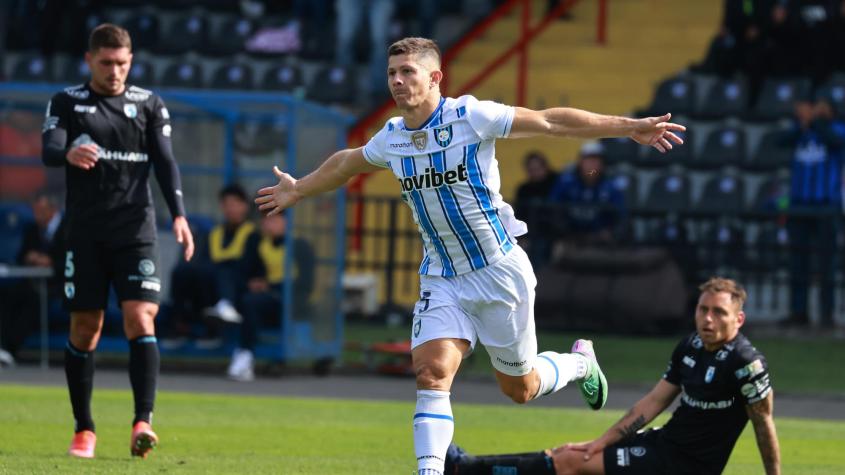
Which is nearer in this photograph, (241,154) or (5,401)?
(5,401)

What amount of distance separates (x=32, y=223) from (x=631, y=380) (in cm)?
627

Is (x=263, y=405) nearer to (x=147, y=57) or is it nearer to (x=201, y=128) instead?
(x=201, y=128)

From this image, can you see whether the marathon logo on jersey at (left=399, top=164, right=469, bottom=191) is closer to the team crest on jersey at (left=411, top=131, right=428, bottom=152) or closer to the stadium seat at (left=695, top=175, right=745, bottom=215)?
the team crest on jersey at (left=411, top=131, right=428, bottom=152)

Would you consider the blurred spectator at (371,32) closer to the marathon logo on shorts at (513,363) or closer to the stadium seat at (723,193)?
the stadium seat at (723,193)

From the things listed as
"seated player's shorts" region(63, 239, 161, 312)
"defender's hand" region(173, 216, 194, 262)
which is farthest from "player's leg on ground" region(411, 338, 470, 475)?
"seated player's shorts" region(63, 239, 161, 312)

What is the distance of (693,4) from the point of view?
24000 mm

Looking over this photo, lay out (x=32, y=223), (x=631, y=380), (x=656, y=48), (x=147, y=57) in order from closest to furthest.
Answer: (x=631, y=380)
(x=32, y=223)
(x=656, y=48)
(x=147, y=57)

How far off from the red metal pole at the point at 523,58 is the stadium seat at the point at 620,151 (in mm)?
1623

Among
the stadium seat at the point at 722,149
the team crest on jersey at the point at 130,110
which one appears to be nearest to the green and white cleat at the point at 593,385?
the team crest on jersey at the point at 130,110

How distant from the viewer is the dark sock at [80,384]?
8.80 meters

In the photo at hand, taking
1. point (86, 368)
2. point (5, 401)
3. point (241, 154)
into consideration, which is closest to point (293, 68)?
point (241, 154)

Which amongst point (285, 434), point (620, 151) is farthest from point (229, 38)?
point (285, 434)

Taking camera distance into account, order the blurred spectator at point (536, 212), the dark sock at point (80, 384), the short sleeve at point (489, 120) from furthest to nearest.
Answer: the blurred spectator at point (536, 212)
the dark sock at point (80, 384)
the short sleeve at point (489, 120)

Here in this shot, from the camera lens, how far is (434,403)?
7.05 meters
